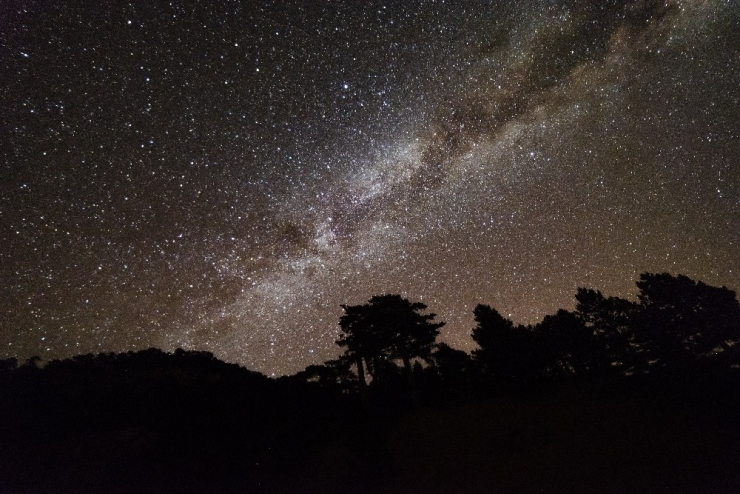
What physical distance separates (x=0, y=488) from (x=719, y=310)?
4250 centimetres

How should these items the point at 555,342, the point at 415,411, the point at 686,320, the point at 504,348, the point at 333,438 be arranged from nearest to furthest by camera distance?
1. the point at 333,438
2. the point at 415,411
3. the point at 686,320
4. the point at 504,348
5. the point at 555,342

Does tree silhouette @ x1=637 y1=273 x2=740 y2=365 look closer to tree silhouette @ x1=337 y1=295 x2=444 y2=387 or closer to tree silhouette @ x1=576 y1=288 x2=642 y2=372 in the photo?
tree silhouette @ x1=576 y1=288 x2=642 y2=372

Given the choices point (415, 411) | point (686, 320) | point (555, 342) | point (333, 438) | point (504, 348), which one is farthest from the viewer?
point (555, 342)

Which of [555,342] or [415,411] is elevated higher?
[555,342]

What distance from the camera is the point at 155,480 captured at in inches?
657

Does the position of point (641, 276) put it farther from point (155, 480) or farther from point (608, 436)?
point (155, 480)

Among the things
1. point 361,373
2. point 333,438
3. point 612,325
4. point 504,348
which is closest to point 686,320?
point 612,325

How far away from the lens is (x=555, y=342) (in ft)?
115

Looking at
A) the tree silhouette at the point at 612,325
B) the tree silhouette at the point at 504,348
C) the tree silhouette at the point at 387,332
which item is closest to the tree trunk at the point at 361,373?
the tree silhouette at the point at 387,332

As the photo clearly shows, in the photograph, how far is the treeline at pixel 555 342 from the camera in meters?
29.4

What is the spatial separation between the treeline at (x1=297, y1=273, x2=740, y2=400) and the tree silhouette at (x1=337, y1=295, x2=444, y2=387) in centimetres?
8

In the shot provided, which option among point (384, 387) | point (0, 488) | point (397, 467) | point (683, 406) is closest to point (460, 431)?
point (397, 467)

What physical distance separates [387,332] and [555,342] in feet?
49.4

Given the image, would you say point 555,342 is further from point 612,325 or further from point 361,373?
point 361,373
